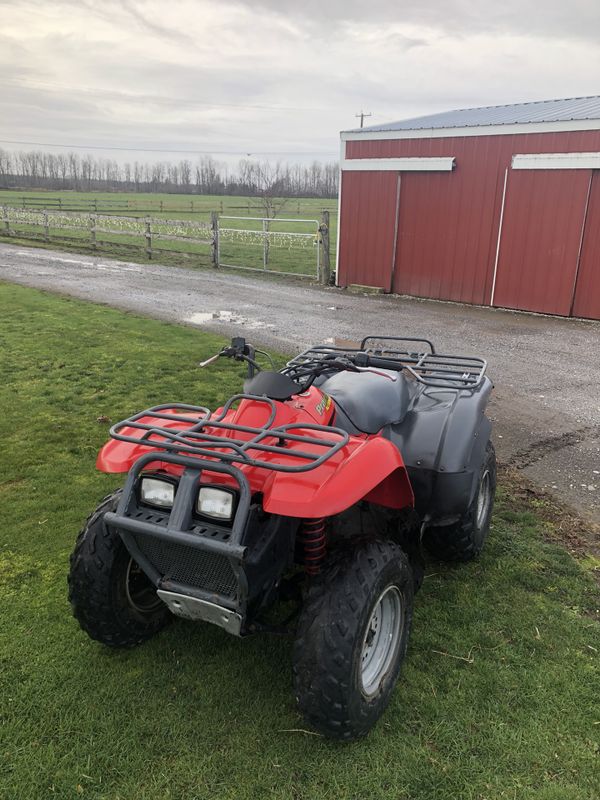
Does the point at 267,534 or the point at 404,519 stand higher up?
the point at 267,534

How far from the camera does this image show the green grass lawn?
91.9 inches

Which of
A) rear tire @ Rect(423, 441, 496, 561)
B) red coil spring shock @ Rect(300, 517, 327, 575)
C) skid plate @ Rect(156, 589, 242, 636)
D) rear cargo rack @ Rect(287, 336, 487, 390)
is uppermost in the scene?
rear cargo rack @ Rect(287, 336, 487, 390)

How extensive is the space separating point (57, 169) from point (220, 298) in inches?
4208

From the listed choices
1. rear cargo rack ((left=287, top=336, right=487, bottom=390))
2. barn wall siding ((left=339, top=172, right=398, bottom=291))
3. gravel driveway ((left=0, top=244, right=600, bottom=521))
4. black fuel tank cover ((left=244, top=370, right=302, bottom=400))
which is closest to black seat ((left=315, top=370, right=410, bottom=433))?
rear cargo rack ((left=287, top=336, right=487, bottom=390))

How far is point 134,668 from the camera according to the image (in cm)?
284

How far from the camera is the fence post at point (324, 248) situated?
50.4 feet

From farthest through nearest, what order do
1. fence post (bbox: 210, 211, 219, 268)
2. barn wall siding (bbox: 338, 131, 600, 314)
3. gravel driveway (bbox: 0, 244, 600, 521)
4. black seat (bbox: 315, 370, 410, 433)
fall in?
fence post (bbox: 210, 211, 219, 268) → barn wall siding (bbox: 338, 131, 600, 314) → gravel driveway (bbox: 0, 244, 600, 521) → black seat (bbox: 315, 370, 410, 433)

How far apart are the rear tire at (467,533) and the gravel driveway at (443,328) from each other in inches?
42.5

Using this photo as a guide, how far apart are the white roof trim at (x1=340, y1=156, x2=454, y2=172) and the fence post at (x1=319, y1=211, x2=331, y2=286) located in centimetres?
124

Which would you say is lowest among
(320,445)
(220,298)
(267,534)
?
(220,298)

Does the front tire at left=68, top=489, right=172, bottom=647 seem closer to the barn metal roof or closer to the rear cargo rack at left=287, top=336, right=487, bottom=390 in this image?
the rear cargo rack at left=287, top=336, right=487, bottom=390

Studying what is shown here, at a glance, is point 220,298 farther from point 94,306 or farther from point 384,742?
point 384,742

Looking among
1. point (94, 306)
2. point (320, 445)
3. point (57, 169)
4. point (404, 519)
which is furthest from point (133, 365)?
point (57, 169)

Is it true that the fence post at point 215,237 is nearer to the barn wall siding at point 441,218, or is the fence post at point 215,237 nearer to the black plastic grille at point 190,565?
the barn wall siding at point 441,218
